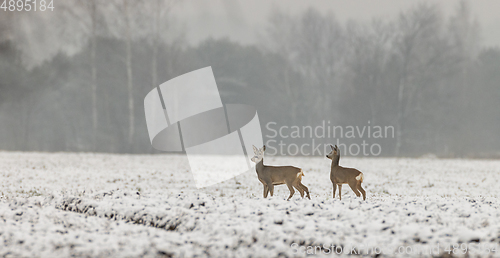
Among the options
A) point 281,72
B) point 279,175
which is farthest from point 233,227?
point 281,72

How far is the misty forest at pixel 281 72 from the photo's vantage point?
110 ft

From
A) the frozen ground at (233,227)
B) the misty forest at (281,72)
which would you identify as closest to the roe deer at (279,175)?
the frozen ground at (233,227)

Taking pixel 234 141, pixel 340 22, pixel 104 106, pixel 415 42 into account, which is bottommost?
pixel 234 141

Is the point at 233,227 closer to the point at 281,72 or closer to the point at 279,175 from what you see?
the point at 279,175

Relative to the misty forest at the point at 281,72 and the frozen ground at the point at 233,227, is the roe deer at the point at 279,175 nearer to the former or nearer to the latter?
the frozen ground at the point at 233,227

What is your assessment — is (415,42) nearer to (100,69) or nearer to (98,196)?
(100,69)

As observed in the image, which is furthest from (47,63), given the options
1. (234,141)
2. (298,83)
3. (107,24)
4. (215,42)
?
(298,83)

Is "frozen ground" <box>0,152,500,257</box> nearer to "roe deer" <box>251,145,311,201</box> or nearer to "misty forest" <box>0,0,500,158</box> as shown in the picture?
"roe deer" <box>251,145,311,201</box>

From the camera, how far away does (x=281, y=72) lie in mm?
41188

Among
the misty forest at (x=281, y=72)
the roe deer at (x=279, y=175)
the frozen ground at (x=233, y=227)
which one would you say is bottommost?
the frozen ground at (x=233, y=227)

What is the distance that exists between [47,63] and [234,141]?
2054 cm

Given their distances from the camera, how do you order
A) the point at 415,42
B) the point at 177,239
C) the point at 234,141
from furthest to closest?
the point at 415,42
the point at 234,141
the point at 177,239

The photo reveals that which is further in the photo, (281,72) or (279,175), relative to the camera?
(281,72)

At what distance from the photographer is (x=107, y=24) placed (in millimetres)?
32938
